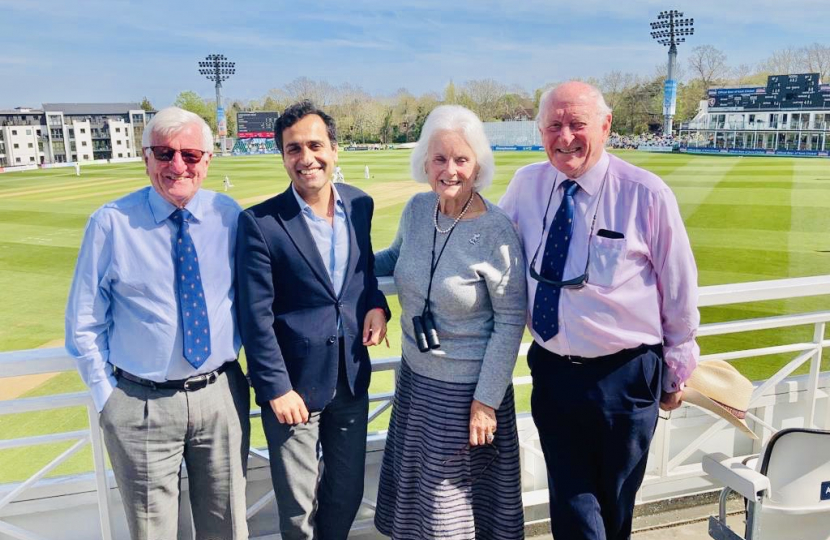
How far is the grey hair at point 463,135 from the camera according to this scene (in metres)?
1.77

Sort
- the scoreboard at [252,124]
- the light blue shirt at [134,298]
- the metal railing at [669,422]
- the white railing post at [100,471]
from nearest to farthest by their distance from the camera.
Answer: the light blue shirt at [134,298] → the metal railing at [669,422] → the white railing post at [100,471] → the scoreboard at [252,124]

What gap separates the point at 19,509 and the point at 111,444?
2.40ft

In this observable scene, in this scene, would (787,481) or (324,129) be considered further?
(324,129)

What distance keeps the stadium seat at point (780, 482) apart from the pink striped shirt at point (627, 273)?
40 centimetres

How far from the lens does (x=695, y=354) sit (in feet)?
5.92

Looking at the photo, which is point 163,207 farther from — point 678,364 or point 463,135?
point 678,364

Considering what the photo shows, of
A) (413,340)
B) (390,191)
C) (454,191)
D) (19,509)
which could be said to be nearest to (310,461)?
(413,340)

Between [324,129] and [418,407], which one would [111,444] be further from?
[324,129]

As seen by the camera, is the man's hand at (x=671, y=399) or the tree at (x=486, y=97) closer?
the man's hand at (x=671, y=399)

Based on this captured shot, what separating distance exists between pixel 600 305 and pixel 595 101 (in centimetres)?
59

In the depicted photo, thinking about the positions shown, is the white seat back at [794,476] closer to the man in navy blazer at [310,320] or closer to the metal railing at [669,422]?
the metal railing at [669,422]

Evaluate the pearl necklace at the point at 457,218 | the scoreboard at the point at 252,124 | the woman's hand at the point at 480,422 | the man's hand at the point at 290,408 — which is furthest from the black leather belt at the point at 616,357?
the scoreboard at the point at 252,124

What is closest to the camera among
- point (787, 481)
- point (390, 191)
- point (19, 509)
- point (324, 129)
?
point (787, 481)

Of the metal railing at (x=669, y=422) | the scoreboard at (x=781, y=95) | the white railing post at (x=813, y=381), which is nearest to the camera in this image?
the metal railing at (x=669, y=422)
